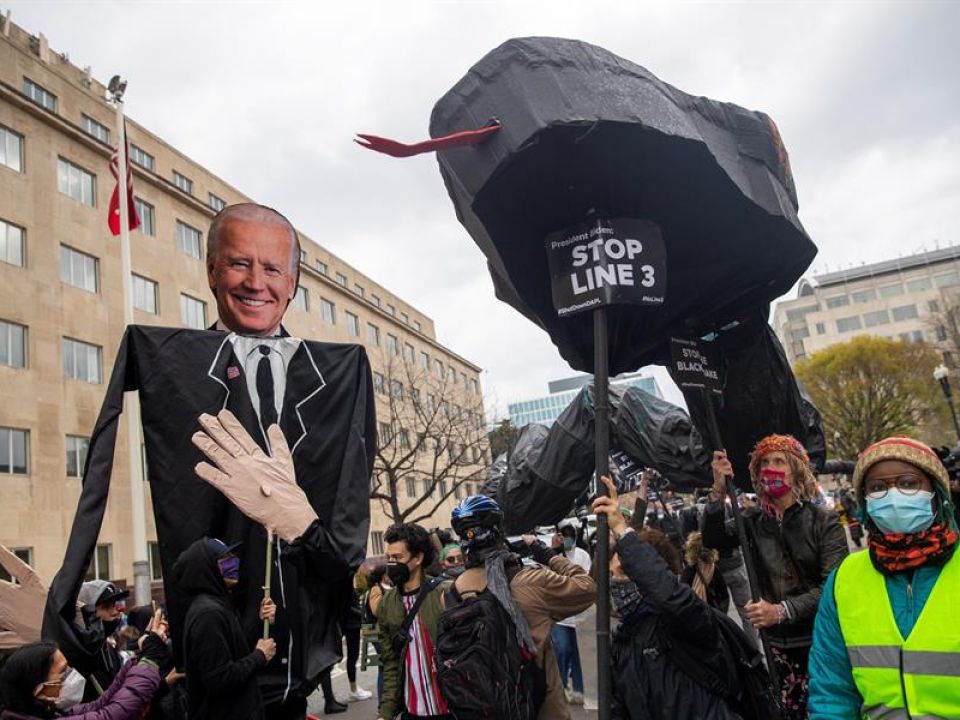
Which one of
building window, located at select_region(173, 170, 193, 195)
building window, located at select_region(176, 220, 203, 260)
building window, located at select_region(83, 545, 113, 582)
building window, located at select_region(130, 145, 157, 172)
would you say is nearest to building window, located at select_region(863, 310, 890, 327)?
building window, located at select_region(173, 170, 193, 195)

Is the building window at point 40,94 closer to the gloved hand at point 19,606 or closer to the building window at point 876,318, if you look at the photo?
the gloved hand at point 19,606

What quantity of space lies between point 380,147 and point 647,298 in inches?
57.6

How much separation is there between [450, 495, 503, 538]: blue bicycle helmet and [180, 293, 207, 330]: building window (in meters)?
28.0

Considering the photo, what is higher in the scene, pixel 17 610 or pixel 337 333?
pixel 337 333

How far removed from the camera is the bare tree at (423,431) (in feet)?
113

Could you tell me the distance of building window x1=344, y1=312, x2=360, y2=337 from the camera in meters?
44.9

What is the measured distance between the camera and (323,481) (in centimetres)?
321

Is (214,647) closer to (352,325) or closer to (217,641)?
(217,641)

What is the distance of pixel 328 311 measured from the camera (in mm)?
43094

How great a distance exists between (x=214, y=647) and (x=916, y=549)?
2.57 meters

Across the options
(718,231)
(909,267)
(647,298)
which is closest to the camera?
(647,298)

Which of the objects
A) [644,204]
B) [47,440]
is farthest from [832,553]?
[47,440]

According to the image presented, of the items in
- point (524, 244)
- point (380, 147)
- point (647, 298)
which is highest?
point (380, 147)

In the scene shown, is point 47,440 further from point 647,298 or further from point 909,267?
point 909,267
